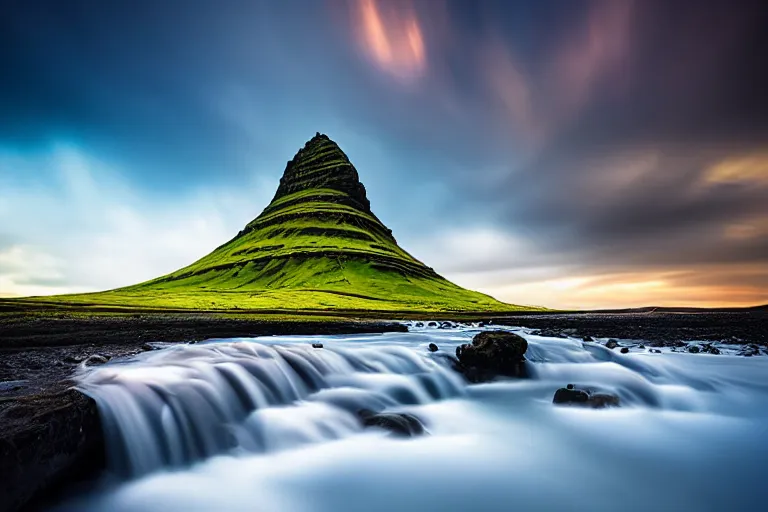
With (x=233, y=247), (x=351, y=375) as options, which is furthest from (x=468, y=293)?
(x=351, y=375)

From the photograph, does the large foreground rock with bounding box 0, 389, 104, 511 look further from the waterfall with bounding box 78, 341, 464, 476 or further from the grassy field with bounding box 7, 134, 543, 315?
the grassy field with bounding box 7, 134, 543, 315

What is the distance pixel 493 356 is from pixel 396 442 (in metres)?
7.04

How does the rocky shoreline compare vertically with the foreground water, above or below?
above

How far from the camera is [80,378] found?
889 centimetres

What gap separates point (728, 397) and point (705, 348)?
8.82m

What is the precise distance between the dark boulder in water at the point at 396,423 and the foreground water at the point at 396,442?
0.25m

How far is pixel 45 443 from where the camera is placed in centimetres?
501

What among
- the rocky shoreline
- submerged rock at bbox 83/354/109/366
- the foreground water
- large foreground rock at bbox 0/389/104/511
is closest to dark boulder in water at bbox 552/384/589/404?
the rocky shoreline

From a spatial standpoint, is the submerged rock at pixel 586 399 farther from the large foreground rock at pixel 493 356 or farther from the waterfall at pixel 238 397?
the waterfall at pixel 238 397

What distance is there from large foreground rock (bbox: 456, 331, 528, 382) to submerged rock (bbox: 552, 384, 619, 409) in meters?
2.64

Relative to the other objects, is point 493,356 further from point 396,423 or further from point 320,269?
point 320,269

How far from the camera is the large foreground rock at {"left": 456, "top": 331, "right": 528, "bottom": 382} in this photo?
1417 centimetres

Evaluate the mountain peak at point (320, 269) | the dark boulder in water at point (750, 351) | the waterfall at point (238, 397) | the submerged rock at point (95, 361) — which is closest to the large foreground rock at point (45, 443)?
the waterfall at point (238, 397)

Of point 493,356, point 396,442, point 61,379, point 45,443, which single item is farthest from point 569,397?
point 61,379
